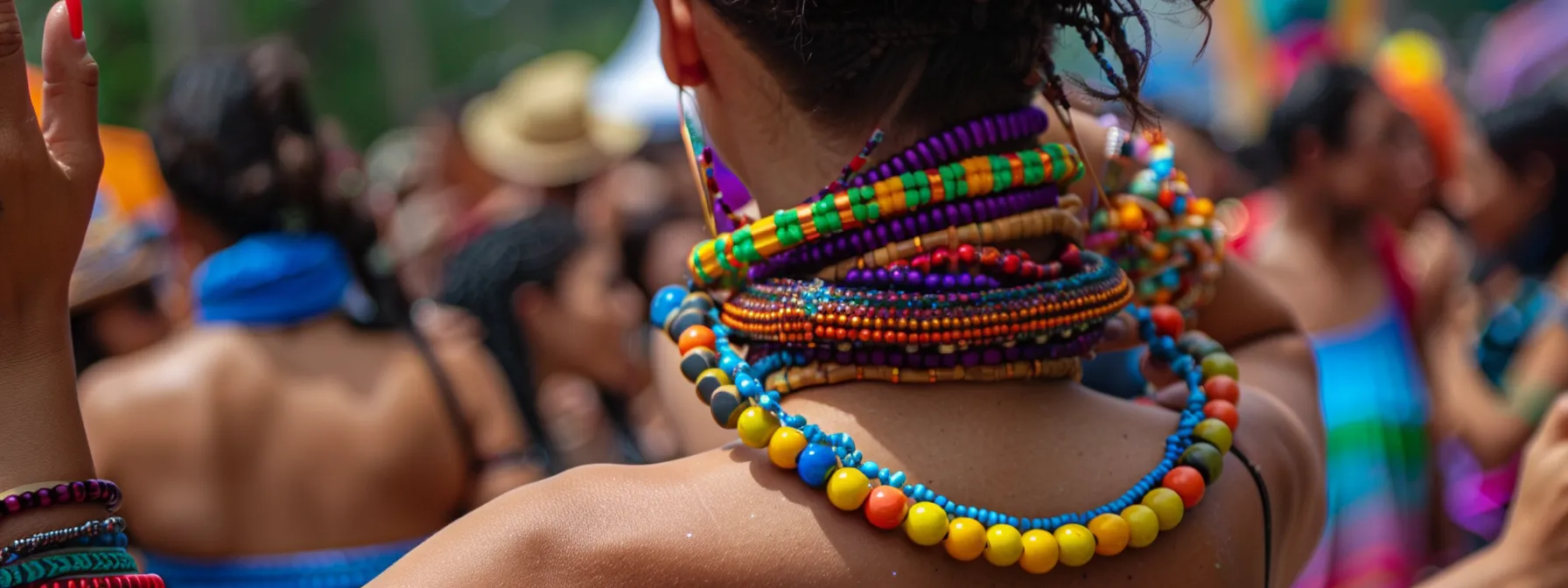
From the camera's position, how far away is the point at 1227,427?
1503 mm

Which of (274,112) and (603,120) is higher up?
(274,112)

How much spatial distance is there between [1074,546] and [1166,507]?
0.14 m

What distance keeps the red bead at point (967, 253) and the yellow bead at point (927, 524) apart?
255 millimetres

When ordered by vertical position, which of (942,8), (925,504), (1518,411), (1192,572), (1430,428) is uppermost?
(942,8)

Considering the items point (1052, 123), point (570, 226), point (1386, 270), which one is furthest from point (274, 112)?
point (1386, 270)

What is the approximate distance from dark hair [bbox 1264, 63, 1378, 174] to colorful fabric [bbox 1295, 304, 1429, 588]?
655mm

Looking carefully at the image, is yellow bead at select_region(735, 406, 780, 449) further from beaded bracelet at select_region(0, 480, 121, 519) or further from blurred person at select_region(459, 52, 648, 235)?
blurred person at select_region(459, 52, 648, 235)

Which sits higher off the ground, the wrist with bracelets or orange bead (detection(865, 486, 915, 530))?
the wrist with bracelets

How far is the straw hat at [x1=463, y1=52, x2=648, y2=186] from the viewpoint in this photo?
6.60 metres

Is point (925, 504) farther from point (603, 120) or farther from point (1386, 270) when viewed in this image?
point (603, 120)

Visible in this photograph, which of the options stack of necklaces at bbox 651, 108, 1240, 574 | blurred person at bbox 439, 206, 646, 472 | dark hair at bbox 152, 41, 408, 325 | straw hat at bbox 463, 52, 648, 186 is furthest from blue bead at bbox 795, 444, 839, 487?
straw hat at bbox 463, 52, 648, 186

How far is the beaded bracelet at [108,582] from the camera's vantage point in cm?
119

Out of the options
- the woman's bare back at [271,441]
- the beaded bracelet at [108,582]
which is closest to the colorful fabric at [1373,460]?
the woman's bare back at [271,441]

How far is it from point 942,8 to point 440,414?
7.86 feet
